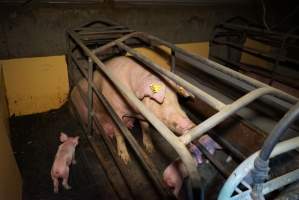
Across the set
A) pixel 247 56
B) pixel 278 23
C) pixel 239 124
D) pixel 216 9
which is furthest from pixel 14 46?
pixel 278 23

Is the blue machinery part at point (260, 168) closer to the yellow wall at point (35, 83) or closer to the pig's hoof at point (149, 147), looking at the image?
the pig's hoof at point (149, 147)

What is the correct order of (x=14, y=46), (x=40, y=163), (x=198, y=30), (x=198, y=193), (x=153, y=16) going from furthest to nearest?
1. (x=198, y=30)
2. (x=153, y=16)
3. (x=14, y=46)
4. (x=40, y=163)
5. (x=198, y=193)

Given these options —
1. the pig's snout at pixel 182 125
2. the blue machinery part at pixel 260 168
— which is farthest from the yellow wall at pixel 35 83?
the blue machinery part at pixel 260 168

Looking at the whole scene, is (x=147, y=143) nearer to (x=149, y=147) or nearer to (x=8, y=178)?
(x=149, y=147)

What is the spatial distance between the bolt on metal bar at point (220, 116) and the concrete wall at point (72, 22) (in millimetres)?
2818

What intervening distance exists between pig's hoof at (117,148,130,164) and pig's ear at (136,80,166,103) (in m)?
0.67

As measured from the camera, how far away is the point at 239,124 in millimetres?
2414

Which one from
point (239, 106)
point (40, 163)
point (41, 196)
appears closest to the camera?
point (239, 106)

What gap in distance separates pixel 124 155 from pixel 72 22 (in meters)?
1.94

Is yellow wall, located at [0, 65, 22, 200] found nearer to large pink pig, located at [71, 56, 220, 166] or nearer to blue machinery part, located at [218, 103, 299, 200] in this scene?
large pink pig, located at [71, 56, 220, 166]

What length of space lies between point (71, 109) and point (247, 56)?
12.0 ft

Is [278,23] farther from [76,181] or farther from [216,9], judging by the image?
[76,181]

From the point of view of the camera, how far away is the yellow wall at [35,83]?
322cm

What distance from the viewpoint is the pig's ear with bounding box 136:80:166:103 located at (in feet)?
6.84
